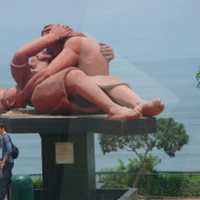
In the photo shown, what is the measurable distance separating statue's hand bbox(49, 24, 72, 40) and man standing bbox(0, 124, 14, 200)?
1395mm

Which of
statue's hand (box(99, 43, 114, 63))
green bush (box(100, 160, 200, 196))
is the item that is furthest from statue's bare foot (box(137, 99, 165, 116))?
green bush (box(100, 160, 200, 196))

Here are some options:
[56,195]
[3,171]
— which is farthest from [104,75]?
[3,171]

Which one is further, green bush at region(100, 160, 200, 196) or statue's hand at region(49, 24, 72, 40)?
green bush at region(100, 160, 200, 196)

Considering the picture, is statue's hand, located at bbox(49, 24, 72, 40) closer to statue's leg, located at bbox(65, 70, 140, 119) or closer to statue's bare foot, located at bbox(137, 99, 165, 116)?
statue's leg, located at bbox(65, 70, 140, 119)

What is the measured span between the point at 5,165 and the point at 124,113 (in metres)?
2.03

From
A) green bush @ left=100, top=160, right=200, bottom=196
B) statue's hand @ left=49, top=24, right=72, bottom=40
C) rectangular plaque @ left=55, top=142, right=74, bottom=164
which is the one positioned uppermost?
statue's hand @ left=49, top=24, right=72, bottom=40

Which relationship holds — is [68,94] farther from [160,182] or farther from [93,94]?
[160,182]

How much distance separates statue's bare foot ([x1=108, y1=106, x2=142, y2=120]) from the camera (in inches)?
221

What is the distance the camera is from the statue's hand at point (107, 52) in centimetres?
620

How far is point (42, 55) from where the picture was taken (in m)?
6.34

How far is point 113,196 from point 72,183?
887 mm

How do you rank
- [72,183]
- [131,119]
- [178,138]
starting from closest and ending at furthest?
[131,119], [72,183], [178,138]

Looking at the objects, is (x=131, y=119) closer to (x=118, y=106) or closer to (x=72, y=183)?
(x=118, y=106)

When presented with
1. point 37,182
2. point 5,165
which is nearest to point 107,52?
point 5,165
